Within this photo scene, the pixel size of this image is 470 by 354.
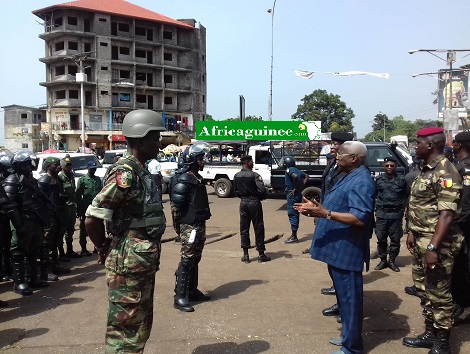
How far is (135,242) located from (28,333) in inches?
85.9

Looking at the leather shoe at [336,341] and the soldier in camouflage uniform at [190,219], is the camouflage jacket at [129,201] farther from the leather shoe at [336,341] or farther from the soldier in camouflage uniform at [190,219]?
the leather shoe at [336,341]

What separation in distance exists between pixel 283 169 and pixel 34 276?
857 centimetres

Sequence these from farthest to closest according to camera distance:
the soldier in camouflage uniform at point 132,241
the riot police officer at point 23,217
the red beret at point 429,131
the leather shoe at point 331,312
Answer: the riot police officer at point 23,217 < the leather shoe at point 331,312 < the red beret at point 429,131 < the soldier in camouflage uniform at point 132,241

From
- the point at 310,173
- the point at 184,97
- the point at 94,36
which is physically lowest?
the point at 310,173

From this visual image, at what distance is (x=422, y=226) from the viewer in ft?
12.0

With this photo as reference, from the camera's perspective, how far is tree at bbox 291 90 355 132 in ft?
185

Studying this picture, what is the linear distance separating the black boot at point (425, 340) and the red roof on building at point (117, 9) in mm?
47997

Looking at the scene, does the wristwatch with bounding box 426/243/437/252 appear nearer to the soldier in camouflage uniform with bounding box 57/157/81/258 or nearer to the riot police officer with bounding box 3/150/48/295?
the riot police officer with bounding box 3/150/48/295

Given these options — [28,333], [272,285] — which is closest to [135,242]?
[28,333]

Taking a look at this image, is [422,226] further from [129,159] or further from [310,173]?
[310,173]

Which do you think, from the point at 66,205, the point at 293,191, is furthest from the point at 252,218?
the point at 66,205

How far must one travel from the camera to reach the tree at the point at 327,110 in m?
Result: 56.2

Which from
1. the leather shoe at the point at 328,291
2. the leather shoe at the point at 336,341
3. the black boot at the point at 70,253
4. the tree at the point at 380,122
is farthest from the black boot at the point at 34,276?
the tree at the point at 380,122

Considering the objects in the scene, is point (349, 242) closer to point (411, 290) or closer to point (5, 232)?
point (411, 290)
